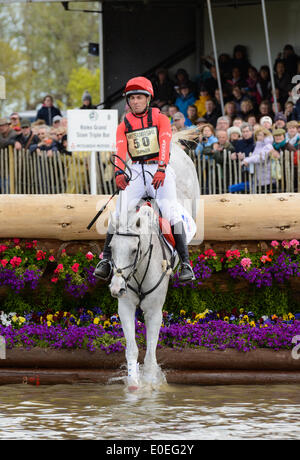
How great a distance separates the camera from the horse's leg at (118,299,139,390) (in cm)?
870

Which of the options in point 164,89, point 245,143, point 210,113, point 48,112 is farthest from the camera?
point 48,112

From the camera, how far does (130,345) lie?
344 inches

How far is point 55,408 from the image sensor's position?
26.9ft

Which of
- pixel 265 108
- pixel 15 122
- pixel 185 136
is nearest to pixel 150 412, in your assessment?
pixel 185 136

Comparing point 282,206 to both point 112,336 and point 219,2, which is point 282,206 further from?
point 219,2

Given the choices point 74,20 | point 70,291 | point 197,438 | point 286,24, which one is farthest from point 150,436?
point 74,20

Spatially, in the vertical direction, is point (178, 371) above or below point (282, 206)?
below

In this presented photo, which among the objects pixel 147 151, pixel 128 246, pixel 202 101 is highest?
pixel 202 101

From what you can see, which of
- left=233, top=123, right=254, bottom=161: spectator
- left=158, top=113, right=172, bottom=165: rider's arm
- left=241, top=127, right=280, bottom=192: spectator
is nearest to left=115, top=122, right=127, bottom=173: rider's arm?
left=158, top=113, right=172, bottom=165: rider's arm

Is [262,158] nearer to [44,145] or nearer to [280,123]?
[280,123]

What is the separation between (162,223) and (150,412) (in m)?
1.88
